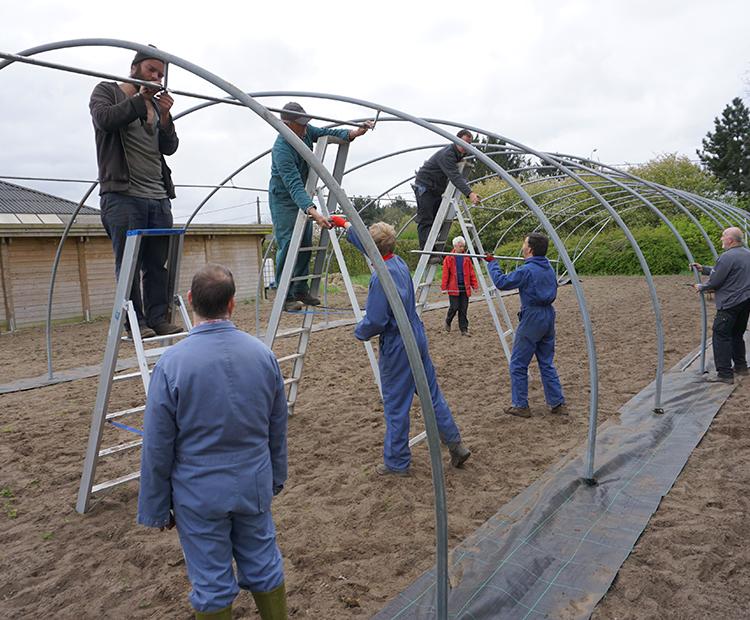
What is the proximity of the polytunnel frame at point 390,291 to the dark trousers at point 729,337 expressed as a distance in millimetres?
5248

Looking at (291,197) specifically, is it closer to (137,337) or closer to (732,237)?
(137,337)

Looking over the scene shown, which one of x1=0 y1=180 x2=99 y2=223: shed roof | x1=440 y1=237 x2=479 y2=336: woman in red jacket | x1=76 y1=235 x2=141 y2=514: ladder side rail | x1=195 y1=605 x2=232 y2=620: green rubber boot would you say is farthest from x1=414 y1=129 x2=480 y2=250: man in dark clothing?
x1=0 y1=180 x2=99 y2=223: shed roof

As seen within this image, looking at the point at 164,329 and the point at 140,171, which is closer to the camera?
the point at 140,171

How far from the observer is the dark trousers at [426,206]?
625cm

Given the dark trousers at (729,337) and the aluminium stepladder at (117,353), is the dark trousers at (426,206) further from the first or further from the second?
the aluminium stepladder at (117,353)

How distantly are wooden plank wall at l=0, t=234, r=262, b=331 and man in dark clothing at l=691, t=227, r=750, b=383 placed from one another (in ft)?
35.1

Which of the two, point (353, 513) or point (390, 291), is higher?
point (390, 291)

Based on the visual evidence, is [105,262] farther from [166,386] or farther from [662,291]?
[662,291]

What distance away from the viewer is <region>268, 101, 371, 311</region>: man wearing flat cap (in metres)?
3.96

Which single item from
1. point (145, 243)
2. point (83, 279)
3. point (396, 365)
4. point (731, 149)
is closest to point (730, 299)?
point (396, 365)

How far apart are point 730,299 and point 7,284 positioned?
41.2 ft

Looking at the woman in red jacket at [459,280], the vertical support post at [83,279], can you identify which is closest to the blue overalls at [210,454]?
the woman in red jacket at [459,280]

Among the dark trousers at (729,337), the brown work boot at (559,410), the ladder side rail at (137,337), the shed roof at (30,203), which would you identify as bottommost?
the brown work boot at (559,410)

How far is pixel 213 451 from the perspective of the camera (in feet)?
6.37
